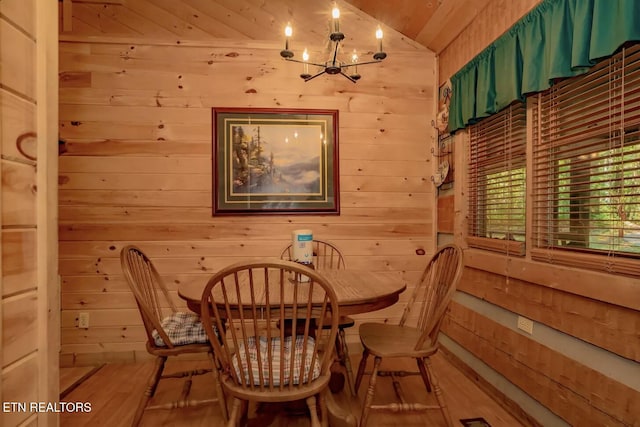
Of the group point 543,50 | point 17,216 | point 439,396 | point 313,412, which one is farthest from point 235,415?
point 543,50

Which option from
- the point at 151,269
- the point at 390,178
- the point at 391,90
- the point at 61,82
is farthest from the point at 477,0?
the point at 61,82

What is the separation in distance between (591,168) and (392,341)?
1.27m

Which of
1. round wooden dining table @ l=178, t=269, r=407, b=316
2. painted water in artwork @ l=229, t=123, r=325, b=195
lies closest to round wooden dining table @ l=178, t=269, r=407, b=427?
round wooden dining table @ l=178, t=269, r=407, b=316

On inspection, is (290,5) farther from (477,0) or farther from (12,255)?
(12,255)

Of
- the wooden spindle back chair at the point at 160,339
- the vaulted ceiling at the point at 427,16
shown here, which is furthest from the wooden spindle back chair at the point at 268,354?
the vaulted ceiling at the point at 427,16

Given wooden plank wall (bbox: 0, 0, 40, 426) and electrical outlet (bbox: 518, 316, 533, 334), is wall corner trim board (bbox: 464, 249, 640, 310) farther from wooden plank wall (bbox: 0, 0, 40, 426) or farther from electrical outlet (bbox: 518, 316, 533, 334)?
wooden plank wall (bbox: 0, 0, 40, 426)

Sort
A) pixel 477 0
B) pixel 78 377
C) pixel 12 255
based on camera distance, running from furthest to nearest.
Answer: pixel 78 377 → pixel 477 0 → pixel 12 255

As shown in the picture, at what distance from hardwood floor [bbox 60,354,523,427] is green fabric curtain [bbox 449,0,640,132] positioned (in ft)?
5.87

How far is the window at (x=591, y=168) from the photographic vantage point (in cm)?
137

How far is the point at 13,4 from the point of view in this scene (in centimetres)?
72

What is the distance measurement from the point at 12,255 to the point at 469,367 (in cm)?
259

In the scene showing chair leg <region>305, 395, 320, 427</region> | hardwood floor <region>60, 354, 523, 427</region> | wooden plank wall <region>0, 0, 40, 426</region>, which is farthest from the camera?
hardwood floor <region>60, 354, 523, 427</region>

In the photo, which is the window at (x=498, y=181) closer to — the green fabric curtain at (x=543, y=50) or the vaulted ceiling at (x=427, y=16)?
the green fabric curtain at (x=543, y=50)

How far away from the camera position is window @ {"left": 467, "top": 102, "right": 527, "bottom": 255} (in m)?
2.02
